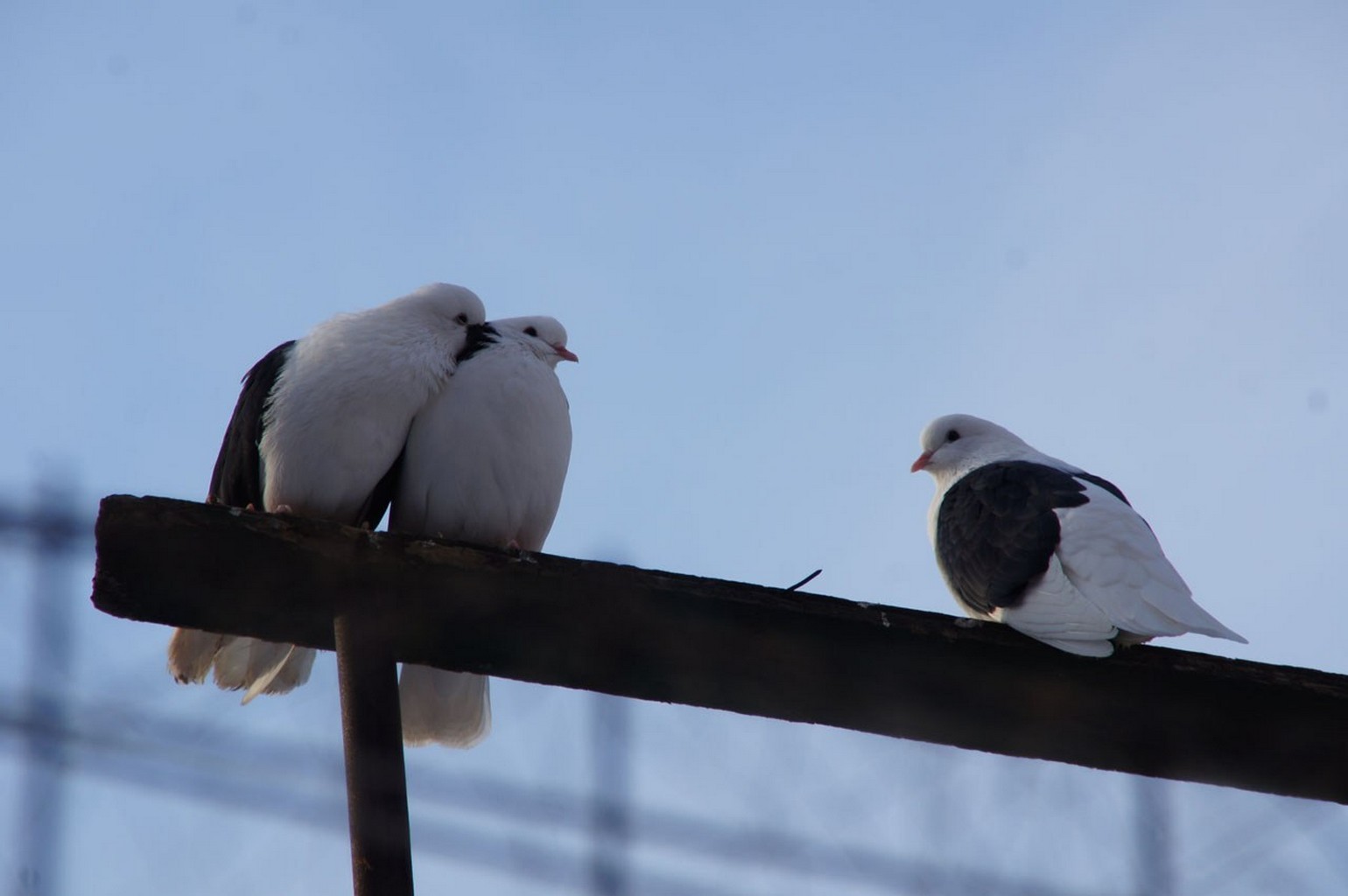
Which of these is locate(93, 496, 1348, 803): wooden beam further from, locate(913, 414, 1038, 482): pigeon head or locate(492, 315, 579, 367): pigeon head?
locate(913, 414, 1038, 482): pigeon head

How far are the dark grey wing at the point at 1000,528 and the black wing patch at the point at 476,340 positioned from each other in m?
1.59

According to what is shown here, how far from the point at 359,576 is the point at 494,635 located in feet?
1.01

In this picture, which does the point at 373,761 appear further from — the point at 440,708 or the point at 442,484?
the point at 442,484

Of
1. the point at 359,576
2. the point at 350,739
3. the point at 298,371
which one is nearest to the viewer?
the point at 350,739

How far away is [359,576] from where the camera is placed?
126 inches

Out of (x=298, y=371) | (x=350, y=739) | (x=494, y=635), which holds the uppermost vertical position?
(x=298, y=371)

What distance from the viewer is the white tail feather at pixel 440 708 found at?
4.40 meters

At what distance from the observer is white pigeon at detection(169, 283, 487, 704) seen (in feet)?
14.3

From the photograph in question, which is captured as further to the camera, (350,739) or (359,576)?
(359,576)

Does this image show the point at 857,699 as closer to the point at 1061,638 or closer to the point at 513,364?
the point at 1061,638

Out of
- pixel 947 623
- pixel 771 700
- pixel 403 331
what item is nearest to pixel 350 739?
pixel 771 700

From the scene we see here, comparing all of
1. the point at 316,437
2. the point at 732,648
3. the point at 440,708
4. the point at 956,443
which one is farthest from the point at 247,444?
the point at 956,443

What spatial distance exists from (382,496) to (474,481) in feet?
1.09

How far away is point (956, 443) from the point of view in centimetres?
680
